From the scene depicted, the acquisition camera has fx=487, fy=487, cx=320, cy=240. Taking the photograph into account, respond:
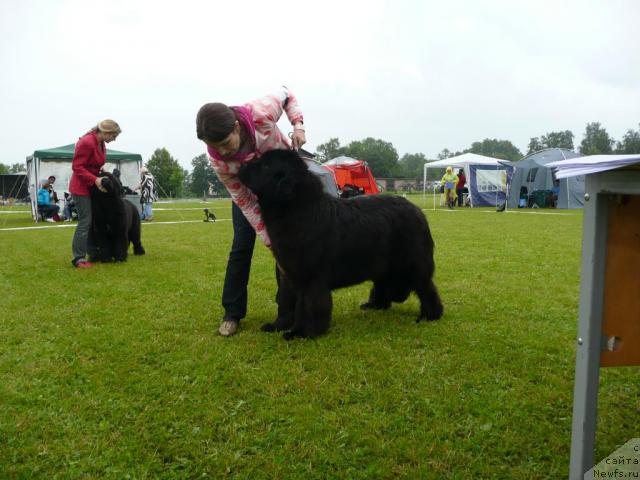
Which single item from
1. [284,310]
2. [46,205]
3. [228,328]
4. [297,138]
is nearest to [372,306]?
[284,310]

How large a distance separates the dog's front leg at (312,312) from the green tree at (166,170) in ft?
223

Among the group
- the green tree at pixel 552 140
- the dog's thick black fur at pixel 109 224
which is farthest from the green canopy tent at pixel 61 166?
the green tree at pixel 552 140

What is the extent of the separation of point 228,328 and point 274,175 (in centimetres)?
140

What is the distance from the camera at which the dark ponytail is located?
3.16m

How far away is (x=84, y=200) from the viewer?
23.8 ft

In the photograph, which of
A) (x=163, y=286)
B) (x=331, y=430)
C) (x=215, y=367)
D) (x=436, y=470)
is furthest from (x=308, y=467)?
(x=163, y=286)

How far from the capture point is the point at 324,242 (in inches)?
145

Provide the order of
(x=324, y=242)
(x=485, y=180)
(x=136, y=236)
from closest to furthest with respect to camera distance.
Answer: (x=324, y=242) < (x=136, y=236) < (x=485, y=180)

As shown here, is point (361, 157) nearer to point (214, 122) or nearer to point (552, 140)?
point (552, 140)

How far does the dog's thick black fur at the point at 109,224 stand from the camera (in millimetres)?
7652

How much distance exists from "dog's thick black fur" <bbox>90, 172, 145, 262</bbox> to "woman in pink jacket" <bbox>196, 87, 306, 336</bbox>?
14.3 ft

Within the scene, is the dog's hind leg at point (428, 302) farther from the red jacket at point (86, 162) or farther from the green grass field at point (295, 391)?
the red jacket at point (86, 162)

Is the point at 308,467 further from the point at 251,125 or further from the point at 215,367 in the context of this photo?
the point at 251,125

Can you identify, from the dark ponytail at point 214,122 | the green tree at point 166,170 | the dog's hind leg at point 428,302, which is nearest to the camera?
the dark ponytail at point 214,122
